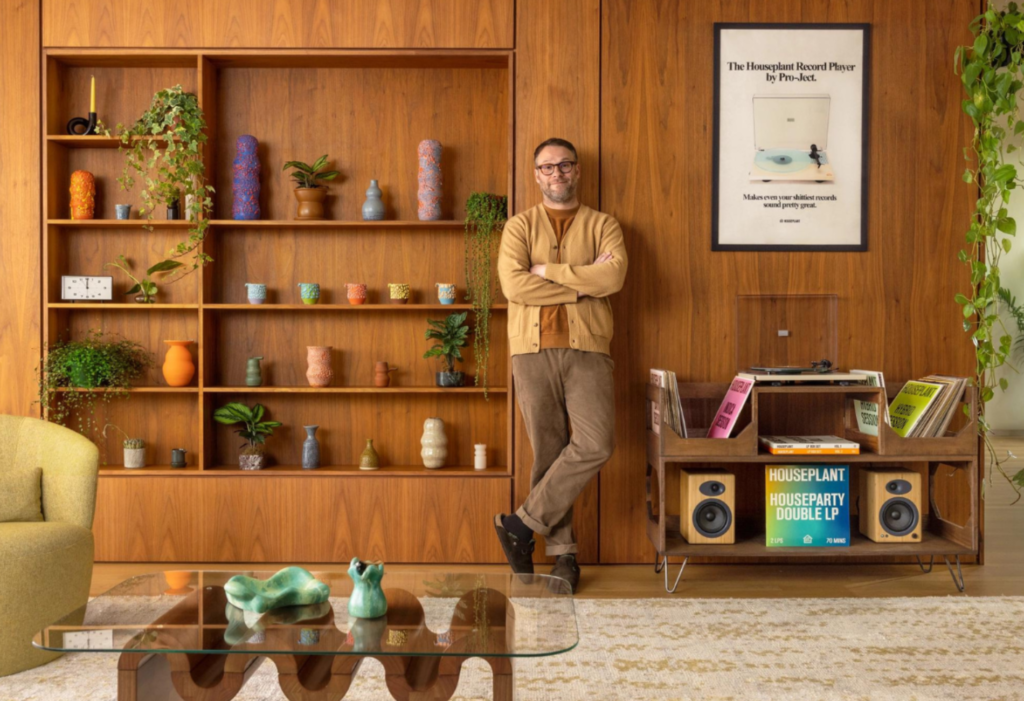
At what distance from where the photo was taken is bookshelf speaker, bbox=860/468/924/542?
3572mm

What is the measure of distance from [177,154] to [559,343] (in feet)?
6.42

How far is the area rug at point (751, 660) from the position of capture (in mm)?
2441

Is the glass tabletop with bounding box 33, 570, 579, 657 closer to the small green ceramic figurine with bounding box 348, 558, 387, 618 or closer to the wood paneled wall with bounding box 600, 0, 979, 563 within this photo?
the small green ceramic figurine with bounding box 348, 558, 387, 618

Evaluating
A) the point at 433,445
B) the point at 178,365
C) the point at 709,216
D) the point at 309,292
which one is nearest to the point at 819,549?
the point at 709,216

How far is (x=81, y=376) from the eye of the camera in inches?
151

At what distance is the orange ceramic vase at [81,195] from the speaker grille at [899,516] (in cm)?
386

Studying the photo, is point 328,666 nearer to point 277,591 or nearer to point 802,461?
point 277,591

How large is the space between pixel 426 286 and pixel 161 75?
1664mm

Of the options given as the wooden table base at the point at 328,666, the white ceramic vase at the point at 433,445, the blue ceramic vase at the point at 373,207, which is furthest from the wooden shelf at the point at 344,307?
the wooden table base at the point at 328,666

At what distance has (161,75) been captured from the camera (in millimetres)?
4203

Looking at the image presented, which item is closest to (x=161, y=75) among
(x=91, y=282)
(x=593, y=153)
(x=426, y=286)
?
(x=91, y=282)

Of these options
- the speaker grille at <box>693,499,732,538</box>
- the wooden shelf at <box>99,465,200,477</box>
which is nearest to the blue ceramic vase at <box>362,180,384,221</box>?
the wooden shelf at <box>99,465,200,477</box>

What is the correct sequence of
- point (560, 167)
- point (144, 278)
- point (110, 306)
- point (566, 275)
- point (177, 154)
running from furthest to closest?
point (144, 278)
point (110, 306)
point (177, 154)
point (560, 167)
point (566, 275)

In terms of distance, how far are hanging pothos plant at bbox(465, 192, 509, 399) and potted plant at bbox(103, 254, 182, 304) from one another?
4.67 feet
